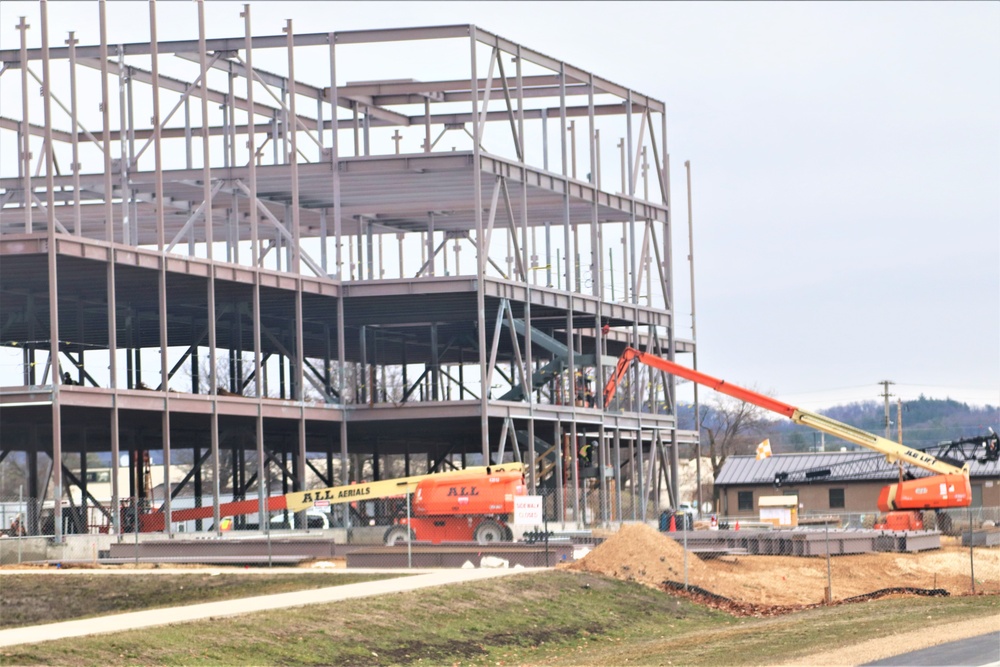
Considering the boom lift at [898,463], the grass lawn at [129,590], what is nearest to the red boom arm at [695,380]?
the boom lift at [898,463]

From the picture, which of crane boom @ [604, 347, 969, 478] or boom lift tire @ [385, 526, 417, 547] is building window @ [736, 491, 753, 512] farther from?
boom lift tire @ [385, 526, 417, 547]

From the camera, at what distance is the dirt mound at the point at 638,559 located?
36500 millimetres

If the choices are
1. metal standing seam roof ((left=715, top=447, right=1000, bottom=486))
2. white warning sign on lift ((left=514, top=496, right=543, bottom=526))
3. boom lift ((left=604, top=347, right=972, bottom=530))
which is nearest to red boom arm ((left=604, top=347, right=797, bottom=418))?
boom lift ((left=604, top=347, right=972, bottom=530))

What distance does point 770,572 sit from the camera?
41.5 m

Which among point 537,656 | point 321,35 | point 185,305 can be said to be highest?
point 321,35

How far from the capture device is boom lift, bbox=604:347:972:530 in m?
59.6

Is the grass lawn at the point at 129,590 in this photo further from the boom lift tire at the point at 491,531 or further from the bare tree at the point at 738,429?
the bare tree at the point at 738,429

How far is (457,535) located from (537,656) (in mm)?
20006

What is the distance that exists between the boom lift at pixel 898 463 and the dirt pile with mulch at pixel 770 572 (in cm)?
1242

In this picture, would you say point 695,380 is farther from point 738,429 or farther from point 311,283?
point 738,429

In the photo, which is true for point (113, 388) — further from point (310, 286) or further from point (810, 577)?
point (810, 577)

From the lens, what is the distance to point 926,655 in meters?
21.8

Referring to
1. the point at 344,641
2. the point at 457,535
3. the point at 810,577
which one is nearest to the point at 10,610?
the point at 344,641

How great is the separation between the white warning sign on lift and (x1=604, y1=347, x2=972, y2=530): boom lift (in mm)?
18695
